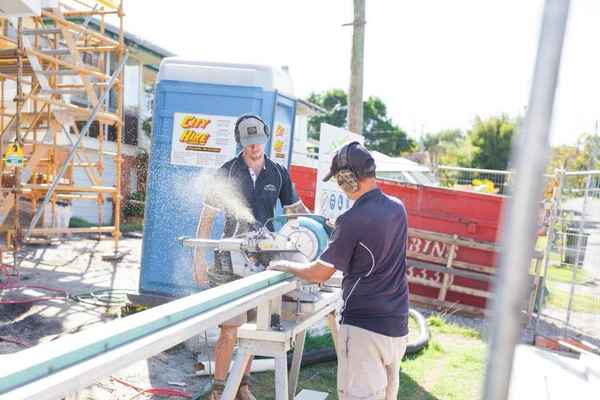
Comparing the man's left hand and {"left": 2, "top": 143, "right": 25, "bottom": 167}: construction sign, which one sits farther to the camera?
{"left": 2, "top": 143, "right": 25, "bottom": 167}: construction sign

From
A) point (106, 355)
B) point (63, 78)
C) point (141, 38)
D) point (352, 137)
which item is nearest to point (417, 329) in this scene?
point (352, 137)

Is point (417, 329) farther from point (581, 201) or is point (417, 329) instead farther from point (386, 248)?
point (386, 248)

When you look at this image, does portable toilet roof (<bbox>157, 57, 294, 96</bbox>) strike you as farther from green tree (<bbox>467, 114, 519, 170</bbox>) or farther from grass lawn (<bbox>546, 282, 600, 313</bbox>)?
green tree (<bbox>467, 114, 519, 170</bbox>)

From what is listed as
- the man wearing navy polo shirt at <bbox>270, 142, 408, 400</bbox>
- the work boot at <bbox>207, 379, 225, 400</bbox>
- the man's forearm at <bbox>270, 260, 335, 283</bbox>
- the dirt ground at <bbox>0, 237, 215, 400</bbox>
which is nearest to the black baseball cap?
the man wearing navy polo shirt at <bbox>270, 142, 408, 400</bbox>

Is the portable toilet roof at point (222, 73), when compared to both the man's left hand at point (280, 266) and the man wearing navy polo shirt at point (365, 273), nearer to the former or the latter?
the man wearing navy polo shirt at point (365, 273)

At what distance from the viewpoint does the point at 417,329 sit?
6227mm

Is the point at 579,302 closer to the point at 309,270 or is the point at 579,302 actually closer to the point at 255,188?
the point at 255,188

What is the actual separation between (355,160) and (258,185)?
1213 millimetres

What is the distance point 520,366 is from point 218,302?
3228 millimetres

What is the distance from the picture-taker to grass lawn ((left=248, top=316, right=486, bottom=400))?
14.7 ft

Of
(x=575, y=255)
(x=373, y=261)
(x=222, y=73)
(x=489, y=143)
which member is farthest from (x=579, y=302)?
(x=489, y=143)

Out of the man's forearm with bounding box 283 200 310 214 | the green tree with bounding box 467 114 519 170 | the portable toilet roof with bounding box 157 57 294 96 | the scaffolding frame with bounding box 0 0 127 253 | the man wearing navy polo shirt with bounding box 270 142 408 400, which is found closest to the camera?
the man wearing navy polo shirt with bounding box 270 142 408 400

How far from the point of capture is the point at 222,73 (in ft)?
17.3

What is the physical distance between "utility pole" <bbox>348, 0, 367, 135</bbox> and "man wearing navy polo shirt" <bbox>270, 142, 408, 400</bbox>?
6225 mm
